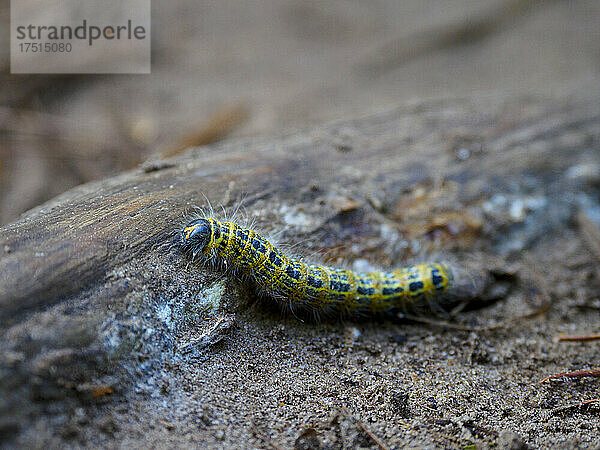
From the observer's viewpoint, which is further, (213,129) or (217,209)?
(213,129)

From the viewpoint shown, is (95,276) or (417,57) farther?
(417,57)

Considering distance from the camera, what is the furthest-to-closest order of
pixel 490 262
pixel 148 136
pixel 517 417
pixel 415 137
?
pixel 148 136 < pixel 415 137 < pixel 490 262 < pixel 517 417

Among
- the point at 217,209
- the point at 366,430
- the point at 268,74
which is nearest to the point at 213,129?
the point at 268,74

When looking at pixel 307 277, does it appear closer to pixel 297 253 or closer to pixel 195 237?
pixel 297 253

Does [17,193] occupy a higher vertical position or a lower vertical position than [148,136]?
lower

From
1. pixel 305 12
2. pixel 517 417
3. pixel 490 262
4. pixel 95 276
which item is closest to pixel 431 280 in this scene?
pixel 490 262

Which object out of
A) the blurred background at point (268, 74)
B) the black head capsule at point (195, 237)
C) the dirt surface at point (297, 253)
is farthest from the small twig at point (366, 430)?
the blurred background at point (268, 74)

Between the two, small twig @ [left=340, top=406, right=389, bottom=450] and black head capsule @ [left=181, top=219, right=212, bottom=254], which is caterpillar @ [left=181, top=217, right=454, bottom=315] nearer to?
black head capsule @ [left=181, top=219, right=212, bottom=254]

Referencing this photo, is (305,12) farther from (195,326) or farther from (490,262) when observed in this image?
(195,326)
